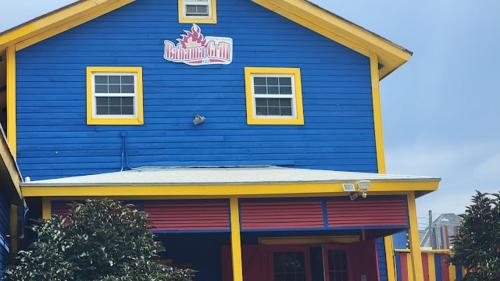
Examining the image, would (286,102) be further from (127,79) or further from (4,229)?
(4,229)

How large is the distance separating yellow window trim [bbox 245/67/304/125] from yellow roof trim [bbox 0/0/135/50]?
2862mm

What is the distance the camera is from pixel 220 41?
1827 cm

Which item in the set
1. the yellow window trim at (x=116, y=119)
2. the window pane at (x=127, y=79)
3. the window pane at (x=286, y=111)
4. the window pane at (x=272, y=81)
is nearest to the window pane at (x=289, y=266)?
the window pane at (x=286, y=111)

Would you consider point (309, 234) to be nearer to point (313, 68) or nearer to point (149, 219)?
point (313, 68)

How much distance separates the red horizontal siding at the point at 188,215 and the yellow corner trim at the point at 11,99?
354cm

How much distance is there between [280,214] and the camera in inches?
597

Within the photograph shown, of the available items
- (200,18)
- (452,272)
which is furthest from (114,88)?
(452,272)

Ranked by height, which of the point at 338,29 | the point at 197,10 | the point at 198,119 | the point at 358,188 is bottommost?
the point at 358,188

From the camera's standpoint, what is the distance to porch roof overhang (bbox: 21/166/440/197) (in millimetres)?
14203

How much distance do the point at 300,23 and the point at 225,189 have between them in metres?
5.33

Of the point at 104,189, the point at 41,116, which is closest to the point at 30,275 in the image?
the point at 104,189

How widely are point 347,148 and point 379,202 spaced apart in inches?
115

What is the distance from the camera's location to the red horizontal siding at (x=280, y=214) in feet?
49.3

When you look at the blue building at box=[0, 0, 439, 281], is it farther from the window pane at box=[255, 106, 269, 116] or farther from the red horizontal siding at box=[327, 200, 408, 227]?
the red horizontal siding at box=[327, 200, 408, 227]
